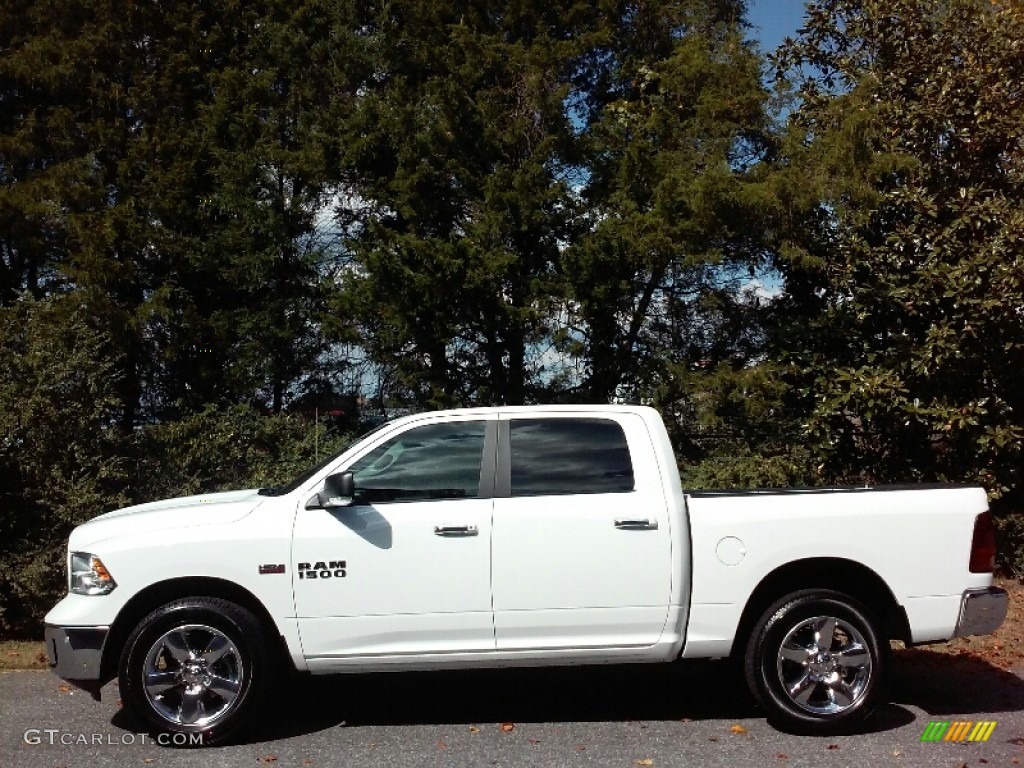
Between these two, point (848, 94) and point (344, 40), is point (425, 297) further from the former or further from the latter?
point (848, 94)

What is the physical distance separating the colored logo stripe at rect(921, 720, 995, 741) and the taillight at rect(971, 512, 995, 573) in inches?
36.7

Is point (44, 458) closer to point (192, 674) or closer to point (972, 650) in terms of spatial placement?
point (192, 674)

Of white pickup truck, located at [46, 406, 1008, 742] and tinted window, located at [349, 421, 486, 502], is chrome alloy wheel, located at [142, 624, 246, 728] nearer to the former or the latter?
white pickup truck, located at [46, 406, 1008, 742]

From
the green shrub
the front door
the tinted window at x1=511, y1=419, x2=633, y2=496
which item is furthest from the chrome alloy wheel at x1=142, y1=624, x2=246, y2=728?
the green shrub

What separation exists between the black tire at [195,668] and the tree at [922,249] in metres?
6.65

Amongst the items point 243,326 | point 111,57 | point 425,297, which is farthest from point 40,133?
point 425,297

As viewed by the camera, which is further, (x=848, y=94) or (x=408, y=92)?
(x=408, y=92)

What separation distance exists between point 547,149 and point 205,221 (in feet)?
14.9

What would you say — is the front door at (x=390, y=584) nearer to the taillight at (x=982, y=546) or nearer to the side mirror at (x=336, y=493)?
the side mirror at (x=336, y=493)

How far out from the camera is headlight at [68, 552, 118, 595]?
5.79 metres

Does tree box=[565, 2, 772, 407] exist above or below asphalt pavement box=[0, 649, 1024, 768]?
above

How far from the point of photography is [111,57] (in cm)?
1327

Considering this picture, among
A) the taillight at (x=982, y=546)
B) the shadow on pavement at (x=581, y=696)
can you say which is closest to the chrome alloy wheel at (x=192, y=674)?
the shadow on pavement at (x=581, y=696)

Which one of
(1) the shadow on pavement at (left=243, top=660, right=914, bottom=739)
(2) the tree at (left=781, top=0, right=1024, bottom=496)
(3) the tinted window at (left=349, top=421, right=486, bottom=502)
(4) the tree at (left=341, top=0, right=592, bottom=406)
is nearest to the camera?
(3) the tinted window at (left=349, top=421, right=486, bottom=502)
